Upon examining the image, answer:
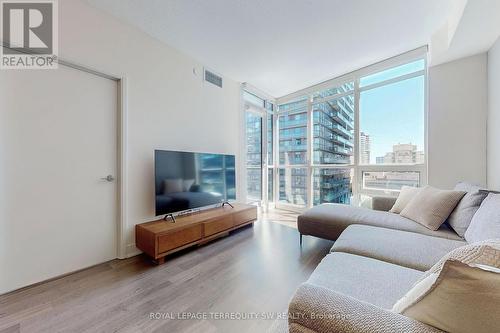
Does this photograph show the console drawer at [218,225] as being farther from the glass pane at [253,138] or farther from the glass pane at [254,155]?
the glass pane at [253,138]

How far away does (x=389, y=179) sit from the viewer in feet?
10.6

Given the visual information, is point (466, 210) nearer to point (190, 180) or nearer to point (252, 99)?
point (190, 180)

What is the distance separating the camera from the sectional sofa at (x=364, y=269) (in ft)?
2.12

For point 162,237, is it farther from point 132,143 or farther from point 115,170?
point 132,143

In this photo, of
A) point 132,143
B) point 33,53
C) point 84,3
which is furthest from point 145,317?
point 84,3

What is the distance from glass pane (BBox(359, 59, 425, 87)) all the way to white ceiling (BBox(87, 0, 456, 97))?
265mm

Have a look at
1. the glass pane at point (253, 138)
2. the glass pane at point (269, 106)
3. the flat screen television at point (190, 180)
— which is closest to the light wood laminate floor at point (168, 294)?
the flat screen television at point (190, 180)

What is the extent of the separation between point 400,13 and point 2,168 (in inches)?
156

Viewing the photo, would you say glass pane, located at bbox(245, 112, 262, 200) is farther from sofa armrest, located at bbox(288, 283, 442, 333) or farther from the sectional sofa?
sofa armrest, located at bbox(288, 283, 442, 333)

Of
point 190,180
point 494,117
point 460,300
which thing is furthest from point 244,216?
point 494,117

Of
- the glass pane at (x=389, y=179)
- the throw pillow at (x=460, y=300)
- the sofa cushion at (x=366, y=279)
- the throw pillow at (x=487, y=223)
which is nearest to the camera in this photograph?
the throw pillow at (x=460, y=300)

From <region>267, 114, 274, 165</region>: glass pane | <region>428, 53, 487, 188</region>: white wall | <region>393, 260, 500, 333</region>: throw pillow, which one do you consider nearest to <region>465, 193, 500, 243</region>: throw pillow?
<region>393, 260, 500, 333</region>: throw pillow

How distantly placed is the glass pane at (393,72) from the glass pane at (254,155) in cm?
208

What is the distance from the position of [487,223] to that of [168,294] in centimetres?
228
